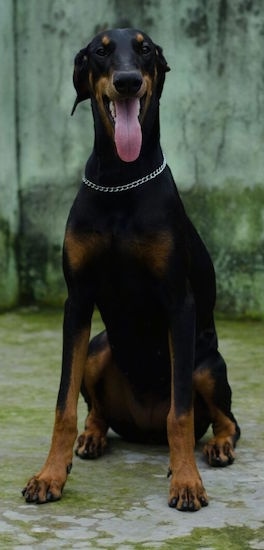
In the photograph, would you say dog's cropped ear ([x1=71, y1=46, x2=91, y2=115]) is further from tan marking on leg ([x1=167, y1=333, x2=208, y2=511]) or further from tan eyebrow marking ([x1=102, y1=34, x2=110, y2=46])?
tan marking on leg ([x1=167, y1=333, x2=208, y2=511])

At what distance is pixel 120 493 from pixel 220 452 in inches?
22.9

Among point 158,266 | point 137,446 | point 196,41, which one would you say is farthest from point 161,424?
point 196,41

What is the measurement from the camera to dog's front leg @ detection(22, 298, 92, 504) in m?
4.68

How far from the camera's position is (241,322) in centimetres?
844

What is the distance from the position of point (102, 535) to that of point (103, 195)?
131 cm

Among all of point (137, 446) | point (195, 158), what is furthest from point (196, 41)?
Result: point (137, 446)

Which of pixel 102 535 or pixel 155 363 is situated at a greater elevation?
pixel 155 363

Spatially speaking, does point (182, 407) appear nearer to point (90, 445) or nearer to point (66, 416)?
point (66, 416)

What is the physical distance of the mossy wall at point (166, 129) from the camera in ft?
27.5

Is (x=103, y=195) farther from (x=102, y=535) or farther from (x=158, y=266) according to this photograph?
(x=102, y=535)

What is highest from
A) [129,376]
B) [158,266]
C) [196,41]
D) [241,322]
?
[196,41]

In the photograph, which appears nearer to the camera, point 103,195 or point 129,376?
point 103,195

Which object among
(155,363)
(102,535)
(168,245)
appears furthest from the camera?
(155,363)

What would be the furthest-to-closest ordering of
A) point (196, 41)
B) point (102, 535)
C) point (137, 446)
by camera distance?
1. point (196, 41)
2. point (137, 446)
3. point (102, 535)
